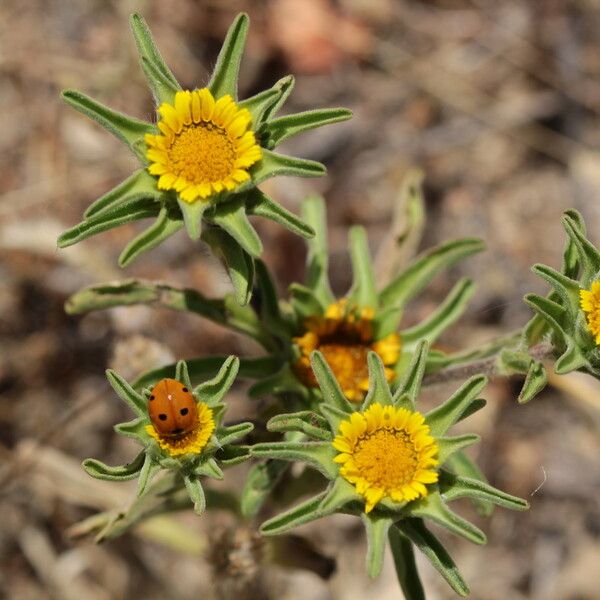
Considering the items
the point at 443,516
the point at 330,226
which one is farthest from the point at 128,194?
the point at 330,226

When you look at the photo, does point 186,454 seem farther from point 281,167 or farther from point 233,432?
point 281,167

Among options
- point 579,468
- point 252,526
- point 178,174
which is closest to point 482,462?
point 579,468

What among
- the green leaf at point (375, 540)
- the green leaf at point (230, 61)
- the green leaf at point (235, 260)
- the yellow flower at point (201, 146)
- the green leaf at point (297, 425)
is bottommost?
the green leaf at point (375, 540)

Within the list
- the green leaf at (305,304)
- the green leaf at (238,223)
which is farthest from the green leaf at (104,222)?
the green leaf at (305,304)

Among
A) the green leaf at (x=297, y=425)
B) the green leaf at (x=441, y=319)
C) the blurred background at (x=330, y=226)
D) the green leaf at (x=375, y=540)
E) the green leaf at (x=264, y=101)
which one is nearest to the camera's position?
the green leaf at (x=375, y=540)

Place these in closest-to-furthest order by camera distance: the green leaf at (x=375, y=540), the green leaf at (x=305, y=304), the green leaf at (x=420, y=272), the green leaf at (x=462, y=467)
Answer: the green leaf at (x=375, y=540), the green leaf at (x=462, y=467), the green leaf at (x=305, y=304), the green leaf at (x=420, y=272)

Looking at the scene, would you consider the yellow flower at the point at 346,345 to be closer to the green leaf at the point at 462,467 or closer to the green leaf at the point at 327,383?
the green leaf at the point at 462,467
